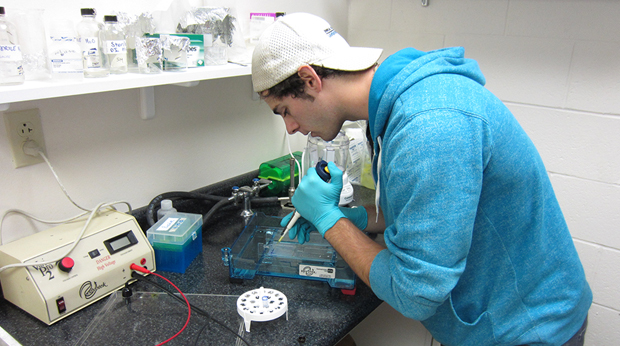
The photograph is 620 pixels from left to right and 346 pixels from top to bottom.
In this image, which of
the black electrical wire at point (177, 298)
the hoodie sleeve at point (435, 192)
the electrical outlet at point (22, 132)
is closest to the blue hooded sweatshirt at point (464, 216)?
the hoodie sleeve at point (435, 192)

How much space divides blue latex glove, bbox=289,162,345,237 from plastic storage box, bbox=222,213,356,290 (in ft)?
0.48

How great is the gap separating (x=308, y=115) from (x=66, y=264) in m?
0.68

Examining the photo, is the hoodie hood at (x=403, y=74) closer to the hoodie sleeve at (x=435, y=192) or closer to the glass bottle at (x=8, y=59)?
the hoodie sleeve at (x=435, y=192)

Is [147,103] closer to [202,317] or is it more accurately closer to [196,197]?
[196,197]

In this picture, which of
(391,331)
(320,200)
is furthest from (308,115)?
(391,331)

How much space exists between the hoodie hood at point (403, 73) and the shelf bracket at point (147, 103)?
727 mm

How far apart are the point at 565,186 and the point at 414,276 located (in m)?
1.18

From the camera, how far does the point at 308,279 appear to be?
116 centimetres

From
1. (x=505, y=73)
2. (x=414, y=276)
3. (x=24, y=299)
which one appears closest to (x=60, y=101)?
(x=24, y=299)

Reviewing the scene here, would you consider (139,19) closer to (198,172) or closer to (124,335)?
(198,172)

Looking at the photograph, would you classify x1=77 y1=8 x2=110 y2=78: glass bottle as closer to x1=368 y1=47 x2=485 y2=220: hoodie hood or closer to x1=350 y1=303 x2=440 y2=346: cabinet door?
x1=368 y1=47 x2=485 y2=220: hoodie hood

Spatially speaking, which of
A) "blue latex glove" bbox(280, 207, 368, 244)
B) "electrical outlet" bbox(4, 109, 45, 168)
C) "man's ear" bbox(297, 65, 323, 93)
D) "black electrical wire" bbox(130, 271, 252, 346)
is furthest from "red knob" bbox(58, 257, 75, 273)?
"man's ear" bbox(297, 65, 323, 93)

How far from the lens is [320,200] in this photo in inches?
41.2

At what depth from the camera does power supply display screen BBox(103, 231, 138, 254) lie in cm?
109
